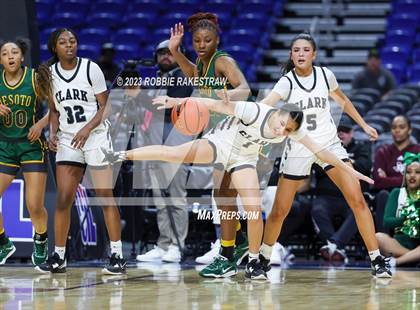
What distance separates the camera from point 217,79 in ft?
26.9

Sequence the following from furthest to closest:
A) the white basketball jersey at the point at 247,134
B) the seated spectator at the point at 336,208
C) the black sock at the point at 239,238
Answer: the seated spectator at the point at 336,208
the black sock at the point at 239,238
the white basketball jersey at the point at 247,134

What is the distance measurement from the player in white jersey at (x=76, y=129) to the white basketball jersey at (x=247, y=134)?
0.97 metres

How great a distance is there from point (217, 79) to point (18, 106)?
1.77 meters

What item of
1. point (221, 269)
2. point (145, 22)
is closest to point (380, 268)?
point (221, 269)

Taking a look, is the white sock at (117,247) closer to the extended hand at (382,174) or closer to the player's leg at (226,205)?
the player's leg at (226,205)

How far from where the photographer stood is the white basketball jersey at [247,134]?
25.6ft

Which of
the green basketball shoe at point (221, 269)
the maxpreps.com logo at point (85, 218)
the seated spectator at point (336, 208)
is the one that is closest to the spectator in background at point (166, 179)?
the maxpreps.com logo at point (85, 218)

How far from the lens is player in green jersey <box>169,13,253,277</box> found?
8133 millimetres

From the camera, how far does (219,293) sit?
7.23m

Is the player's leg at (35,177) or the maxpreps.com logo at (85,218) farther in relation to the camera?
the maxpreps.com logo at (85,218)

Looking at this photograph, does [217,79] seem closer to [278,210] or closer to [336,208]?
[278,210]

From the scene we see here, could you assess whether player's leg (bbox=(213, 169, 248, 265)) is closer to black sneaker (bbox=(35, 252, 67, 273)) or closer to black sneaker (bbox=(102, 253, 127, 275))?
black sneaker (bbox=(102, 253, 127, 275))

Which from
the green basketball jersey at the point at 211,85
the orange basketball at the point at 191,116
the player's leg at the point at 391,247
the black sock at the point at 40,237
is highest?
the green basketball jersey at the point at 211,85

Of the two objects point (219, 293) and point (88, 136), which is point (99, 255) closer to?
point (88, 136)
